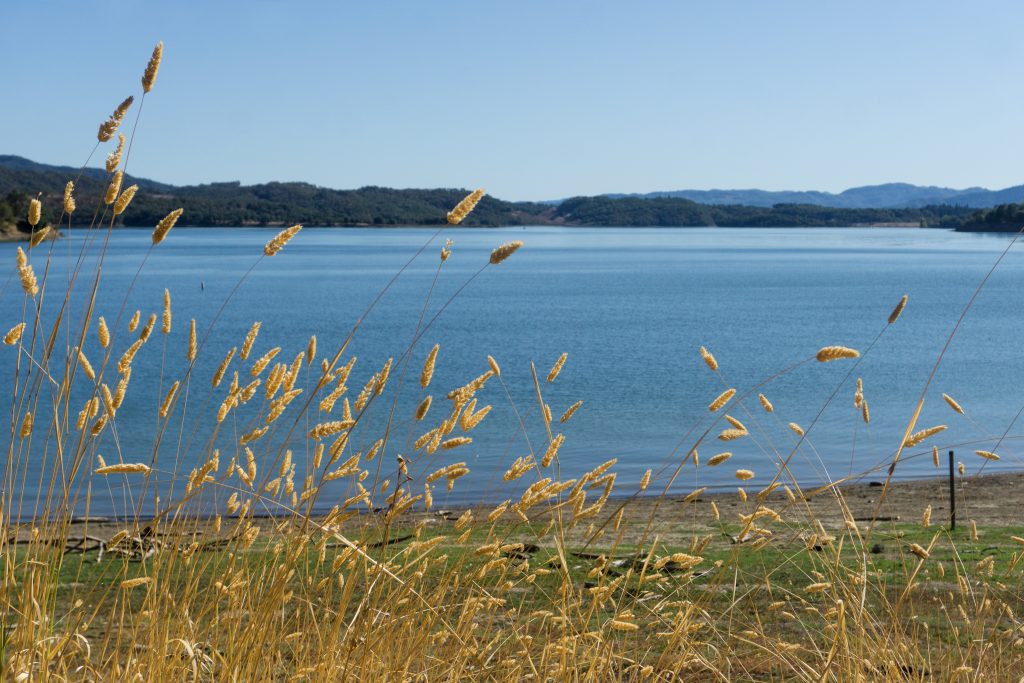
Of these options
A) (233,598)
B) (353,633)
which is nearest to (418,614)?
(353,633)

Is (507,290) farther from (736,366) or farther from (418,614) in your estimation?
(418,614)

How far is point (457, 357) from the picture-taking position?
43375mm

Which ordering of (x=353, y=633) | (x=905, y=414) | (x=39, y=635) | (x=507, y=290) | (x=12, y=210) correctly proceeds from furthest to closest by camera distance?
(x=12, y=210), (x=507, y=290), (x=905, y=414), (x=353, y=633), (x=39, y=635)

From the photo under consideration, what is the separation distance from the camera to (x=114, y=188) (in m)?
3.55

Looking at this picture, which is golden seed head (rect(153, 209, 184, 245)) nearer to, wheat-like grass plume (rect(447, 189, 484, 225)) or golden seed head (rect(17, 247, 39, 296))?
golden seed head (rect(17, 247, 39, 296))

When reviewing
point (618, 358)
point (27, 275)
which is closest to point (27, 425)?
point (27, 275)

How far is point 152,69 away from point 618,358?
39.1 m

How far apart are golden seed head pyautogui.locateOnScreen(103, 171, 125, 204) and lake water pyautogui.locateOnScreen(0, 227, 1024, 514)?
548mm

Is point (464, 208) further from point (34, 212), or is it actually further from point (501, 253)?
point (34, 212)

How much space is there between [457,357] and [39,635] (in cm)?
4020

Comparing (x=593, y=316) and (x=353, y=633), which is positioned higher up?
(x=353, y=633)

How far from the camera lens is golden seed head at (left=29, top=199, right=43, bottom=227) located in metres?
3.47

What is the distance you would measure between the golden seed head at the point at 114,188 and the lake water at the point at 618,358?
1.80 feet

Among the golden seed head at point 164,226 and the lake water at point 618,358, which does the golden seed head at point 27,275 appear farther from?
the lake water at point 618,358
